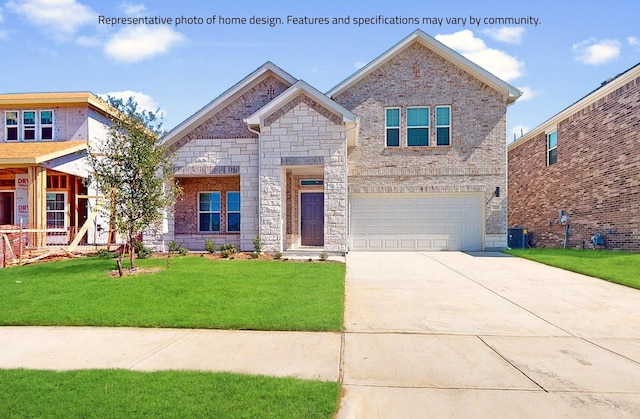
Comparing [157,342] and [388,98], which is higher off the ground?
[388,98]

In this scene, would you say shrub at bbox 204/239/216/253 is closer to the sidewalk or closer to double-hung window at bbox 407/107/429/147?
the sidewalk

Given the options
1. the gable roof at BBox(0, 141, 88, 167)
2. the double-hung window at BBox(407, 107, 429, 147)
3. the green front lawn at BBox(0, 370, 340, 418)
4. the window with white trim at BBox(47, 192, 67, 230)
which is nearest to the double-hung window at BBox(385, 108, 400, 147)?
the double-hung window at BBox(407, 107, 429, 147)

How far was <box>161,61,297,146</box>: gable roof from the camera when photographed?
1504cm

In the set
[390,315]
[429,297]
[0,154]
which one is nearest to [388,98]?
[429,297]

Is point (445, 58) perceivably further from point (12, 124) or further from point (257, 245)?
point (12, 124)

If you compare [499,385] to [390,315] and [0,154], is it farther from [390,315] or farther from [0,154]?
[0,154]

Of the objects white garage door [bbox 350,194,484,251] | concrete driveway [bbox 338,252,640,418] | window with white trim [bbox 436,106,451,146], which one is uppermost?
window with white trim [bbox 436,106,451,146]

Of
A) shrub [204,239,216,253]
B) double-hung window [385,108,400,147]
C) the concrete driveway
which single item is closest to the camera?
the concrete driveway

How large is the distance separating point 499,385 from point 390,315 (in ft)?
8.92

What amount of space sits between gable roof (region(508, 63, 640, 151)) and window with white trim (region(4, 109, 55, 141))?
23823mm

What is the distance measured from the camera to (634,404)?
3.47 metres

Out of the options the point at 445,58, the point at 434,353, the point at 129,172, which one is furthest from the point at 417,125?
the point at 434,353

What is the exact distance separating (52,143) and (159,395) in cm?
1876

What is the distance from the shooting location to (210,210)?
54.6ft
